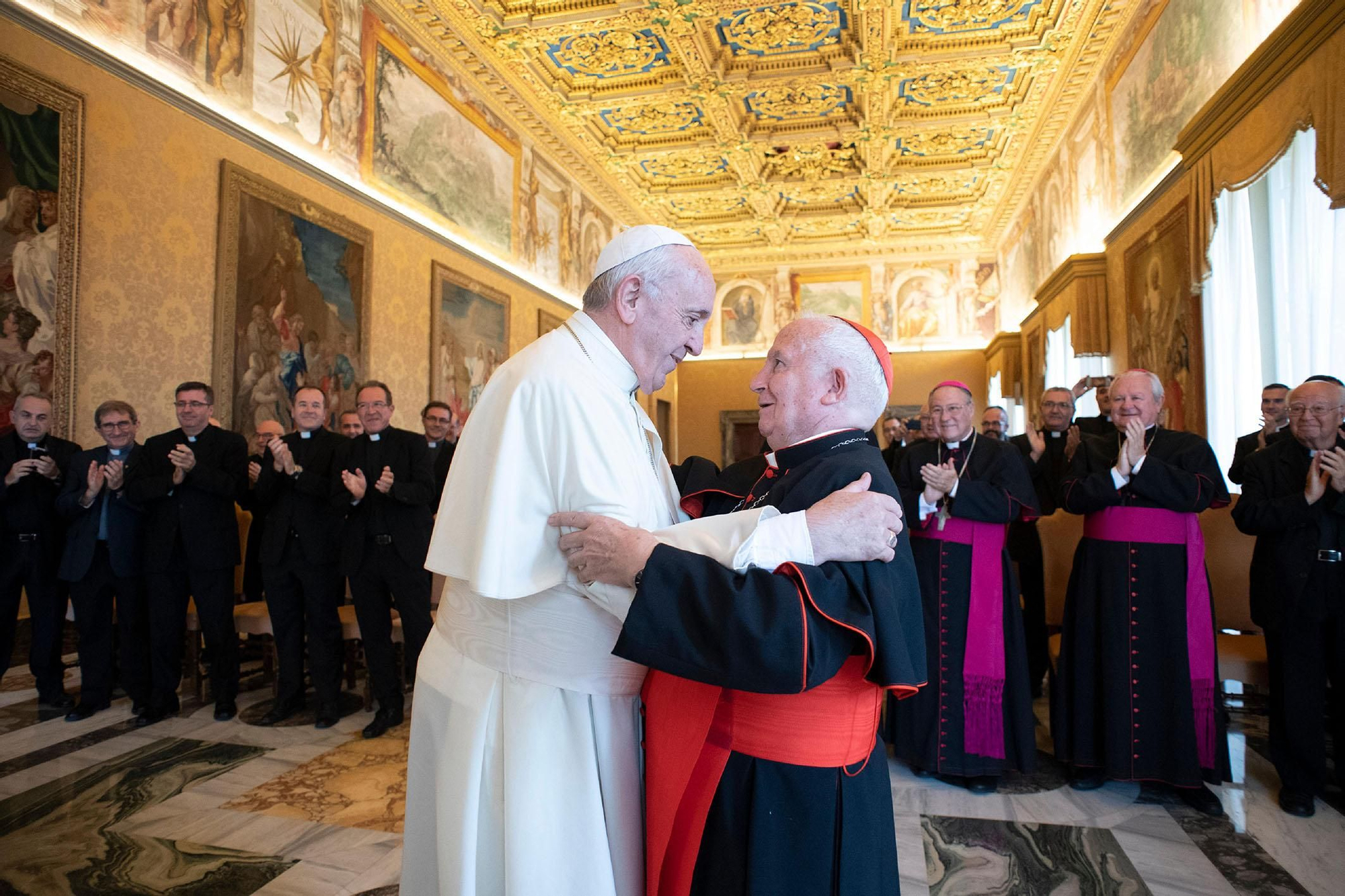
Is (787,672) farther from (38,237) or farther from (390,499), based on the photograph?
(38,237)

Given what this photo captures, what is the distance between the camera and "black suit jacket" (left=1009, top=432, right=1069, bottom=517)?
226 inches

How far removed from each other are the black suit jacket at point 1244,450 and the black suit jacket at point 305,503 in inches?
204

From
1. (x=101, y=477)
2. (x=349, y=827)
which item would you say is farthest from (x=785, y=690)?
(x=101, y=477)

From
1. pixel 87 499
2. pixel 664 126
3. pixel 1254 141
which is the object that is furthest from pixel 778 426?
pixel 664 126

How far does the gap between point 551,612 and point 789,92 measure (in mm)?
11454

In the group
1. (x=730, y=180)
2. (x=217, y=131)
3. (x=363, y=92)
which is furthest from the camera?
(x=730, y=180)

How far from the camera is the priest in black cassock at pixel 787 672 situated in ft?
4.39

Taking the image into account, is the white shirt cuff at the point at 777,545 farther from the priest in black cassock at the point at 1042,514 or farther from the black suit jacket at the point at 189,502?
the black suit jacket at the point at 189,502

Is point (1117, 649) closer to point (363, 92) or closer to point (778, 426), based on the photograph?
point (778, 426)

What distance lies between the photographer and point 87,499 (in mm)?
4863

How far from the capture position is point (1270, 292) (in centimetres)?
614

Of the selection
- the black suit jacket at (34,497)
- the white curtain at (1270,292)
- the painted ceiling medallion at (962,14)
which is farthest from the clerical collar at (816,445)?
the painted ceiling medallion at (962,14)

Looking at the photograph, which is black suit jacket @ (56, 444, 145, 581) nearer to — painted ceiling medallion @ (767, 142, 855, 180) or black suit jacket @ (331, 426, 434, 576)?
black suit jacket @ (331, 426, 434, 576)

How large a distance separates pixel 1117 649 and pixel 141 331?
22.5ft
